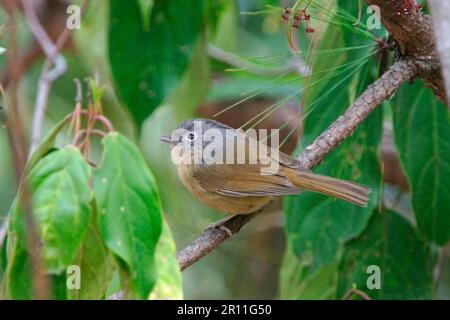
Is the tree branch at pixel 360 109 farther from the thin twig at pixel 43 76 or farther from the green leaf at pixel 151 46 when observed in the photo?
the thin twig at pixel 43 76

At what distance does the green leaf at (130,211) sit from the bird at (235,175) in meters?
1.15

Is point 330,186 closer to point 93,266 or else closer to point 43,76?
point 93,266

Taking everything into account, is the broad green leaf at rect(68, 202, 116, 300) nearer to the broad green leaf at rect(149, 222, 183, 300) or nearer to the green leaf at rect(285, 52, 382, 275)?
the broad green leaf at rect(149, 222, 183, 300)

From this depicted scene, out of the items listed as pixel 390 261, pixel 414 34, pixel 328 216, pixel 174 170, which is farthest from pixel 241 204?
pixel 174 170

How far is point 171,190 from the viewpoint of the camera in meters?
5.12

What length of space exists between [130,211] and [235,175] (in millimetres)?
1569

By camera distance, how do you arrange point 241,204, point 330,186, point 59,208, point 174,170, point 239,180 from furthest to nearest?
point 174,170
point 239,180
point 241,204
point 330,186
point 59,208

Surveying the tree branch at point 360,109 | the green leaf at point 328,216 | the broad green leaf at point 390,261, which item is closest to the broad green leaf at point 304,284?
the broad green leaf at point 390,261

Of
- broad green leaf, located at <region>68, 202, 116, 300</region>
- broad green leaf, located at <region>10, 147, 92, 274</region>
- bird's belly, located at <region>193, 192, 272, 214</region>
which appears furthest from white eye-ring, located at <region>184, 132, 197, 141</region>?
broad green leaf, located at <region>10, 147, 92, 274</region>

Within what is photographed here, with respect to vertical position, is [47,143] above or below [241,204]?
above

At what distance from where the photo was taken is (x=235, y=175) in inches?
153

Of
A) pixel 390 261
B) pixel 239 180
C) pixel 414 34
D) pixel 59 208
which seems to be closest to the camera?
pixel 59 208

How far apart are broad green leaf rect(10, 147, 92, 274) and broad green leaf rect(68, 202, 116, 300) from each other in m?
0.28
